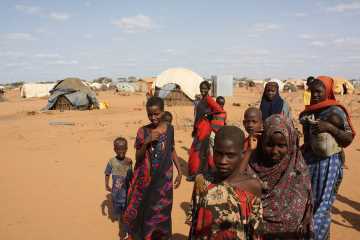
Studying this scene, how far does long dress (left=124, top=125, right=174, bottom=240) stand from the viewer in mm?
3254

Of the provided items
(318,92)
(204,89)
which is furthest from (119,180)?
(318,92)

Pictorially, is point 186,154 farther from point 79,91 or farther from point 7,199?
point 79,91

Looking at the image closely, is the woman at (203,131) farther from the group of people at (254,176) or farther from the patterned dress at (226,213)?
the patterned dress at (226,213)

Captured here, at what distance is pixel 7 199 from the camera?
206 inches

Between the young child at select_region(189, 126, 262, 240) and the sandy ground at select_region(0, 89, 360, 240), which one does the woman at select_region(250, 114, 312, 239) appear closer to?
the young child at select_region(189, 126, 262, 240)

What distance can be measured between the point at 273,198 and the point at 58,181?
4830mm

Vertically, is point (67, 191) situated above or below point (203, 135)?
below

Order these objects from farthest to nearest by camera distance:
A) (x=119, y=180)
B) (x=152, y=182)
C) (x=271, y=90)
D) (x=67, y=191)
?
(x=67, y=191) < (x=271, y=90) < (x=119, y=180) < (x=152, y=182)

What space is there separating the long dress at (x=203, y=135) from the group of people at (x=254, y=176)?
1.54m

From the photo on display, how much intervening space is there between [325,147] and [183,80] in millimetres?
19248

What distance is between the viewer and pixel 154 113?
3174mm

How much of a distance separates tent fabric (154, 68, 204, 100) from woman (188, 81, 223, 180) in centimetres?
1583

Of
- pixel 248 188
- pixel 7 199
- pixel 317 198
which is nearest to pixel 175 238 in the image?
pixel 317 198

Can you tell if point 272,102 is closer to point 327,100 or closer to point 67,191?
point 327,100
